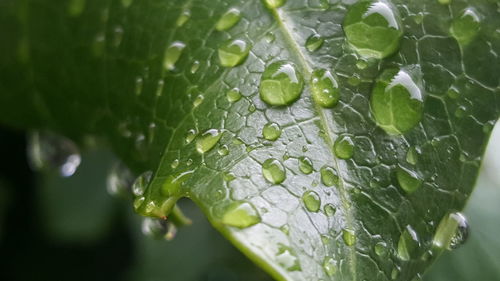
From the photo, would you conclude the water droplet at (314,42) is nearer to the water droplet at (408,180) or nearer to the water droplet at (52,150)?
the water droplet at (408,180)

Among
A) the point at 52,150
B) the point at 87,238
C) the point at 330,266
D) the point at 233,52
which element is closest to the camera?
the point at 330,266

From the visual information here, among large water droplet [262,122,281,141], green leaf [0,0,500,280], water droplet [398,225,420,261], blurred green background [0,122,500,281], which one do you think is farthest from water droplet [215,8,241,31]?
blurred green background [0,122,500,281]

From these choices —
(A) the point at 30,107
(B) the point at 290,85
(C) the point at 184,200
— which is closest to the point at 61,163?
(A) the point at 30,107

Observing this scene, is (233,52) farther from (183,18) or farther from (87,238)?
(87,238)

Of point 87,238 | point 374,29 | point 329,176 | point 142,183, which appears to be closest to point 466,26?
point 374,29

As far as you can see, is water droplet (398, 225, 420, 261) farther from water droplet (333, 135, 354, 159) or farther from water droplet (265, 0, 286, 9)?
water droplet (265, 0, 286, 9)

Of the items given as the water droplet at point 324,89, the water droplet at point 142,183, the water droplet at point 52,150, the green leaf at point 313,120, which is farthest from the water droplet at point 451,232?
the water droplet at point 52,150

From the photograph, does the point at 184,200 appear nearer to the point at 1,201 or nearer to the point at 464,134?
the point at 1,201
